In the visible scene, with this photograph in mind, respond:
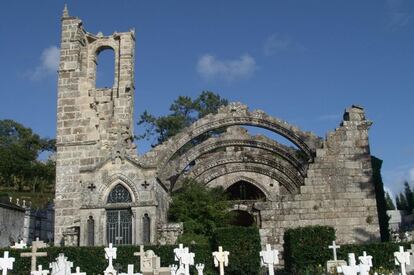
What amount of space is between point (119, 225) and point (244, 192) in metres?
Answer: 15.4

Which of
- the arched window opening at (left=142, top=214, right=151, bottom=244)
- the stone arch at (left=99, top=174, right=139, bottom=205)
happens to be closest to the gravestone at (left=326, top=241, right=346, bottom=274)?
the arched window opening at (left=142, top=214, right=151, bottom=244)

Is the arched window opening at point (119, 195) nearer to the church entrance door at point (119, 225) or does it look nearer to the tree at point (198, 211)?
the church entrance door at point (119, 225)

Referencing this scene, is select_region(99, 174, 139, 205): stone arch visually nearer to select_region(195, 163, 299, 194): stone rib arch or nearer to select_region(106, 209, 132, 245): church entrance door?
select_region(106, 209, 132, 245): church entrance door

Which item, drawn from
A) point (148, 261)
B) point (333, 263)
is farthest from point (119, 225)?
point (333, 263)

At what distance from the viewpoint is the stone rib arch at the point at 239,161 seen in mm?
27000

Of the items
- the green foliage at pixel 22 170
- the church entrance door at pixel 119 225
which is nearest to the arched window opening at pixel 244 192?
the church entrance door at pixel 119 225

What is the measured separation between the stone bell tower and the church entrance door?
324 cm

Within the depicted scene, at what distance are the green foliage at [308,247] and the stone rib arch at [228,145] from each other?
10151 millimetres

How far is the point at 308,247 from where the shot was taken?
48.4ft

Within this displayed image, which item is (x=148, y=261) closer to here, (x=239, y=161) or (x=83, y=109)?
(x=83, y=109)

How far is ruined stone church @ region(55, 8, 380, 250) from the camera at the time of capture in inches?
690

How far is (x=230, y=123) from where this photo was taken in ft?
73.5

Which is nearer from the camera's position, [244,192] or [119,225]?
[119,225]

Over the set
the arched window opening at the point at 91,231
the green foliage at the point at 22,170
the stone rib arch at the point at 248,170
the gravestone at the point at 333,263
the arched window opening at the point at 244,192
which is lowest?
the gravestone at the point at 333,263
